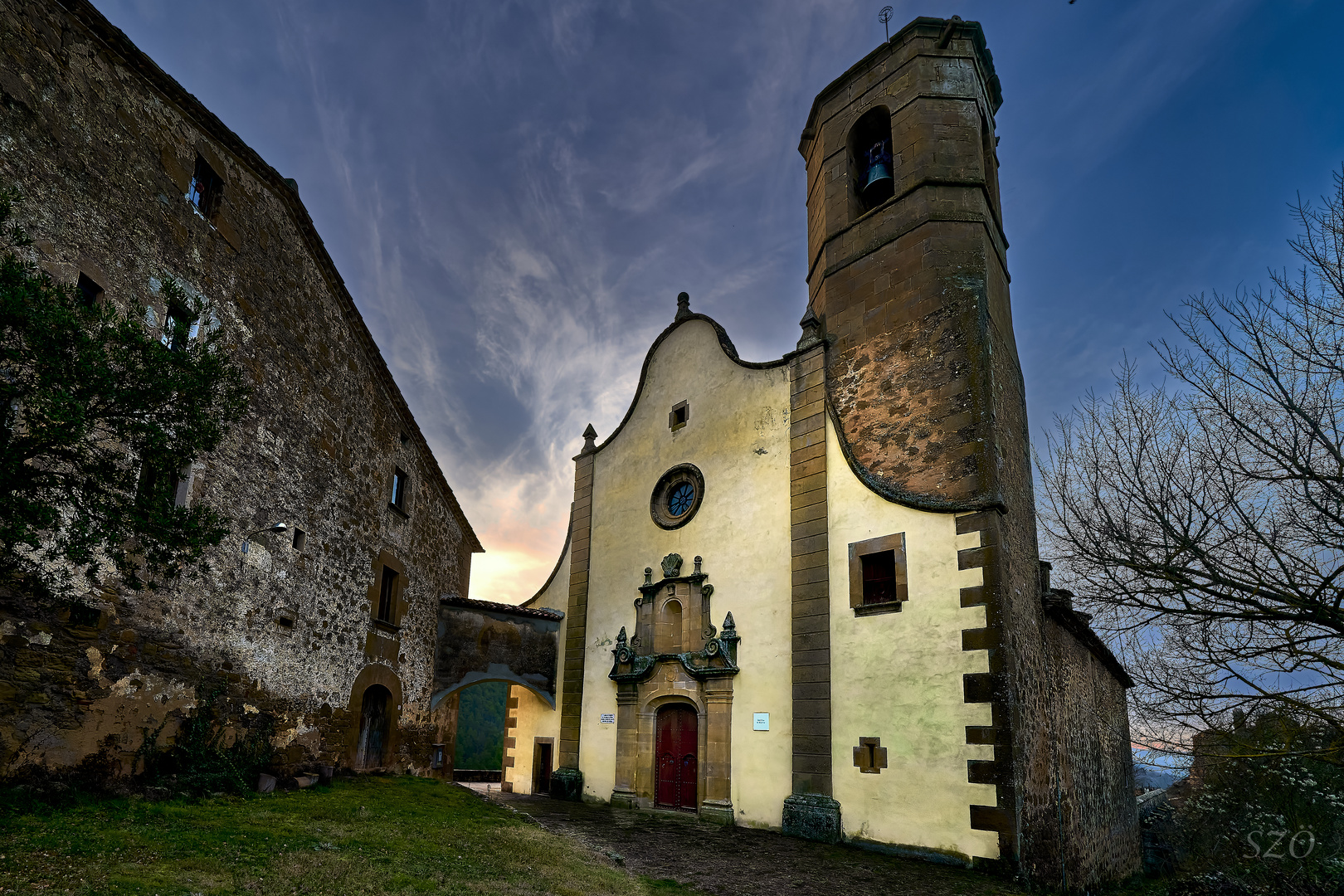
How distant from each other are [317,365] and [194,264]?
10.2 feet

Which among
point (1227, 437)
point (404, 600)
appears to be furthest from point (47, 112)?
point (1227, 437)

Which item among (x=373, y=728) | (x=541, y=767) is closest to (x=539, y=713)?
(x=541, y=767)

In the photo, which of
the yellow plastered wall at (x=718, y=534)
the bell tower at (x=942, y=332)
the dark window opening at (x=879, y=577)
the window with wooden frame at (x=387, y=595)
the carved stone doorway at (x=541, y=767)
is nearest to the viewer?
the bell tower at (x=942, y=332)

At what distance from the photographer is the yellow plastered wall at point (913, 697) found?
10.2m

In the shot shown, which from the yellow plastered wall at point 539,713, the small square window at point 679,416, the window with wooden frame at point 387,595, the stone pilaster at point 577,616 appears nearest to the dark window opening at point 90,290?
the window with wooden frame at point 387,595

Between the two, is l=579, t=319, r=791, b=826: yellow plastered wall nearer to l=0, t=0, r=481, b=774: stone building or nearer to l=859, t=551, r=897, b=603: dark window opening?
l=859, t=551, r=897, b=603: dark window opening

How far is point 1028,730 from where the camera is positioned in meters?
10.6

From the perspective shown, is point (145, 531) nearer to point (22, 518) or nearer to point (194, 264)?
point (22, 518)

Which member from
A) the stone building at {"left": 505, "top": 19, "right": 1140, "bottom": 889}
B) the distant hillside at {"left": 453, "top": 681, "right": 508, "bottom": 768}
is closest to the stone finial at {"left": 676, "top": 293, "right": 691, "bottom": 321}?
the stone building at {"left": 505, "top": 19, "right": 1140, "bottom": 889}

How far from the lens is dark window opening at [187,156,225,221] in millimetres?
9727

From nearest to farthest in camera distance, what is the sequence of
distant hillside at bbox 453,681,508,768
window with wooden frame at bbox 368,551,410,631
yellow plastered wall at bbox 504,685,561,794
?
window with wooden frame at bbox 368,551,410,631 < yellow plastered wall at bbox 504,685,561,794 < distant hillside at bbox 453,681,508,768

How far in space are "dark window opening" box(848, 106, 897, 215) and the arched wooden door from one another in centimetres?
1068

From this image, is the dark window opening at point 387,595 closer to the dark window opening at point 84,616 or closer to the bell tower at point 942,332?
the dark window opening at point 84,616

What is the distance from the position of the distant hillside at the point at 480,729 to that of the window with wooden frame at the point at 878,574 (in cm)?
2201
